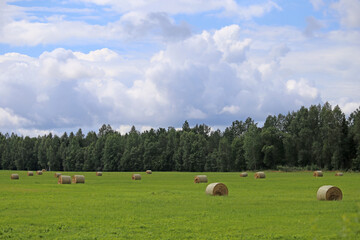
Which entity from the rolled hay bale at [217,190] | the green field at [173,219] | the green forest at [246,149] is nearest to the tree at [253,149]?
the green forest at [246,149]

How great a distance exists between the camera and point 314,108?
13412 cm

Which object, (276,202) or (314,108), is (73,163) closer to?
(314,108)

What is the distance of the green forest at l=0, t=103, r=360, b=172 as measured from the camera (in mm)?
119225

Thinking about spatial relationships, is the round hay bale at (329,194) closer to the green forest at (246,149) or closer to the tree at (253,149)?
the green forest at (246,149)

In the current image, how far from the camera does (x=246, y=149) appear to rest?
472ft

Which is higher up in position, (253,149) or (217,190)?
(253,149)

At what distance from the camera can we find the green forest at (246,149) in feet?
391

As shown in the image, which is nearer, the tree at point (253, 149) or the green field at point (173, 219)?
the green field at point (173, 219)

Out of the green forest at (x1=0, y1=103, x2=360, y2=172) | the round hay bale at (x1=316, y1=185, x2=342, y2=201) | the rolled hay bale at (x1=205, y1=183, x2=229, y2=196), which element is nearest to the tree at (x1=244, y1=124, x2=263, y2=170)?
the green forest at (x1=0, y1=103, x2=360, y2=172)

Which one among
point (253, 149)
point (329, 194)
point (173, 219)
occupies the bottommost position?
point (173, 219)

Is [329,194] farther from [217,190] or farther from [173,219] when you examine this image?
[173,219]

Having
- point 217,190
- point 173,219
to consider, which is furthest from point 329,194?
point 173,219

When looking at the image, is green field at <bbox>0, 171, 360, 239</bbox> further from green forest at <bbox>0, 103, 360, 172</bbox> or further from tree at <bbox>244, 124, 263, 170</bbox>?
tree at <bbox>244, 124, 263, 170</bbox>

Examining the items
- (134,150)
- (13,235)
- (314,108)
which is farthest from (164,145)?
(13,235)
